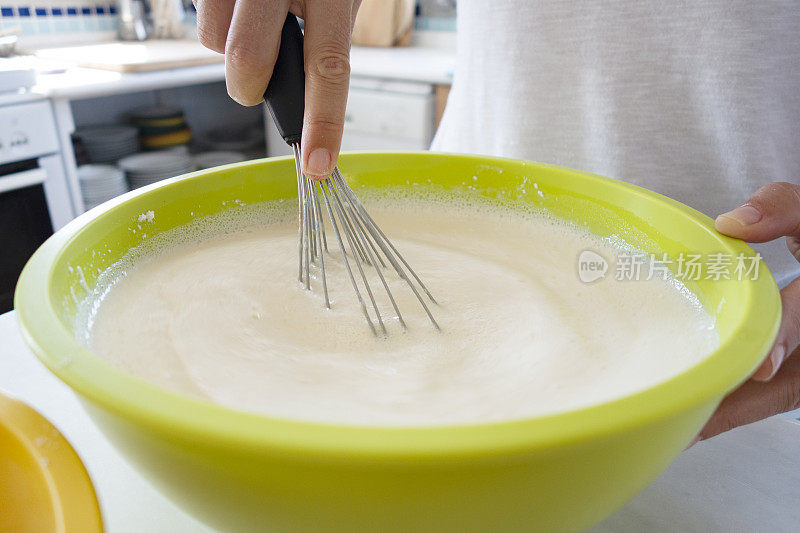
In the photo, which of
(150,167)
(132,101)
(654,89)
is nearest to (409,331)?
(654,89)

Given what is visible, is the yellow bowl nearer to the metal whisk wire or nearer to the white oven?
the metal whisk wire

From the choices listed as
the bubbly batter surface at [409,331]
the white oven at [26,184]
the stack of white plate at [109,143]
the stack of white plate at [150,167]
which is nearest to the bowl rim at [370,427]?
the bubbly batter surface at [409,331]

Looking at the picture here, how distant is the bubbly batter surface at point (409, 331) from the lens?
42cm

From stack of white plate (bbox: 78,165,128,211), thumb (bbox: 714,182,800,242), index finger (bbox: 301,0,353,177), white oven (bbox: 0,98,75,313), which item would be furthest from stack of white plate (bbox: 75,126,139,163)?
thumb (bbox: 714,182,800,242)

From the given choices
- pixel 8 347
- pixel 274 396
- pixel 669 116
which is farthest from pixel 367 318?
pixel 669 116

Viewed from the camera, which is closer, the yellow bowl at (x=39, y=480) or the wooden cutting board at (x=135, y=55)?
the yellow bowl at (x=39, y=480)

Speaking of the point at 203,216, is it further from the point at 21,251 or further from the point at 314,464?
the point at 21,251

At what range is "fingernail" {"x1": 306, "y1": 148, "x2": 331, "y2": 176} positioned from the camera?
48cm

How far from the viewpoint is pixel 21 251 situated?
1598mm

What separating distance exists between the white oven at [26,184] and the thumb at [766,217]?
159 cm

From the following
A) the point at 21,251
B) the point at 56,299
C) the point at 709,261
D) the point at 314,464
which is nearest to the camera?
the point at 314,464

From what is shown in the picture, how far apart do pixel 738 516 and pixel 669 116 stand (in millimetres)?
495

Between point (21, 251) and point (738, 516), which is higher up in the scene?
point (738, 516)

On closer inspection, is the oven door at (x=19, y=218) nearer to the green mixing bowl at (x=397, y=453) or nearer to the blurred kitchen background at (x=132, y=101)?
the blurred kitchen background at (x=132, y=101)
